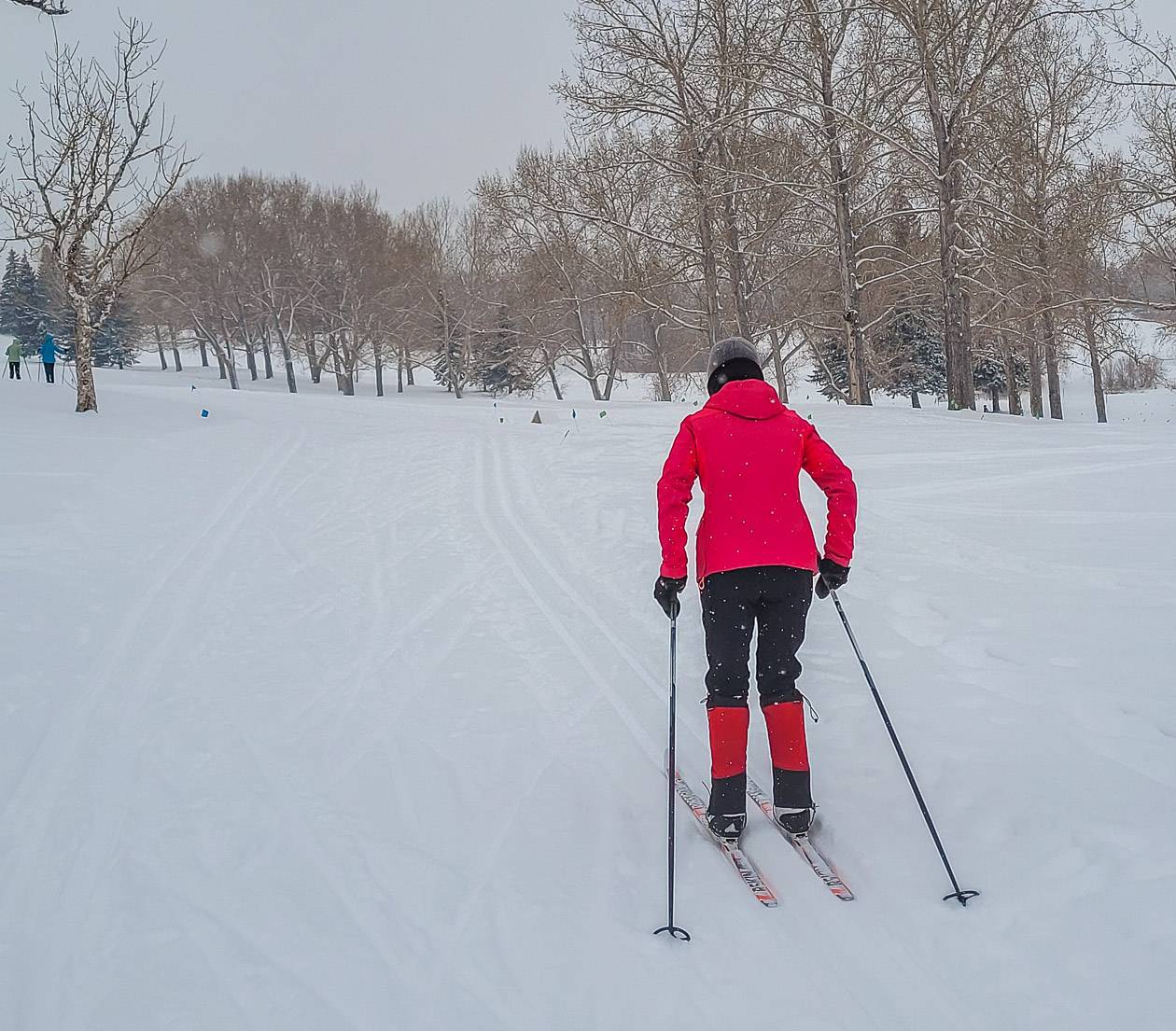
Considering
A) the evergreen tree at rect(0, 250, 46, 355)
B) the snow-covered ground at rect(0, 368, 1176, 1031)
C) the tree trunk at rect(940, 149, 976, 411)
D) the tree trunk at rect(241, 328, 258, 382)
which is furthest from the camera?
the evergreen tree at rect(0, 250, 46, 355)

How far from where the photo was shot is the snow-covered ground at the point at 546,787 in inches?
112

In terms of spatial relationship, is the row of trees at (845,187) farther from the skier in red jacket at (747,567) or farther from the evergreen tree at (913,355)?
the skier in red jacket at (747,567)

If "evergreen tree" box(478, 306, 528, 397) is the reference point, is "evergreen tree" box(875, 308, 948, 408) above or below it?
below

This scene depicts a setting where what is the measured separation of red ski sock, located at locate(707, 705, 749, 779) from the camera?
361 cm

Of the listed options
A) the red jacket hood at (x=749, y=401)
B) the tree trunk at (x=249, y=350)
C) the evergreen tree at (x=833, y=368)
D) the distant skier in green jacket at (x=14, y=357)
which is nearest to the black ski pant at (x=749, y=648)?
the red jacket hood at (x=749, y=401)

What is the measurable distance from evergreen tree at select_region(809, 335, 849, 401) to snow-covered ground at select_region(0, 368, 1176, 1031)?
30.1m

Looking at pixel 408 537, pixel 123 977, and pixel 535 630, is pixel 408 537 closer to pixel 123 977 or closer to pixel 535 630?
pixel 535 630

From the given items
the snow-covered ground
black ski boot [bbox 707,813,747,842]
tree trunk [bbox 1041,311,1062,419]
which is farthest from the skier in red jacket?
tree trunk [bbox 1041,311,1062,419]

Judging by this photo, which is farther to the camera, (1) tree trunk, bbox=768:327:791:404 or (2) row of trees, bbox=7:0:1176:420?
(1) tree trunk, bbox=768:327:791:404

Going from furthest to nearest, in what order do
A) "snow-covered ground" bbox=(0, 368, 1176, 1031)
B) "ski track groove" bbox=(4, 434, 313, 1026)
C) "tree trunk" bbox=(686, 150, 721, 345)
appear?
"tree trunk" bbox=(686, 150, 721, 345) → "ski track groove" bbox=(4, 434, 313, 1026) → "snow-covered ground" bbox=(0, 368, 1176, 1031)

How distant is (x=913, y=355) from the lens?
42531mm

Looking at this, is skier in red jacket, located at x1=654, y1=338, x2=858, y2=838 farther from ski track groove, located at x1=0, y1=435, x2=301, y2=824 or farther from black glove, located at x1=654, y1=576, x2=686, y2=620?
ski track groove, located at x1=0, y1=435, x2=301, y2=824

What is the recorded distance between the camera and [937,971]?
2.86 meters

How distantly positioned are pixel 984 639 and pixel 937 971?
291 centimetres
